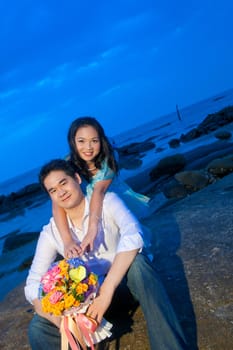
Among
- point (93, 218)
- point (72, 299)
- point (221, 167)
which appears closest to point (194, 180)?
point (221, 167)

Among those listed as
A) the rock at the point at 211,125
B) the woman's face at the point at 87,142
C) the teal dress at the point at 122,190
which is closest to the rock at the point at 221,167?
the teal dress at the point at 122,190

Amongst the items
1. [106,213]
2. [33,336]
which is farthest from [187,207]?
[33,336]

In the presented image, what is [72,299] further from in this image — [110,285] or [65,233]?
[65,233]

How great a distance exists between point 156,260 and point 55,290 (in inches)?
85.8

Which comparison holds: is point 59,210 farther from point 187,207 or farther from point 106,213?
point 187,207

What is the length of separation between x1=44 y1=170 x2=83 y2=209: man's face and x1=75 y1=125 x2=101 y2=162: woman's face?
688 mm

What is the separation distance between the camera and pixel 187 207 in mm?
6164

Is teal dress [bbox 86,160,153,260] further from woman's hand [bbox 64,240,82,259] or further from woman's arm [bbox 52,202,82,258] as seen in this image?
woman's hand [bbox 64,240,82,259]

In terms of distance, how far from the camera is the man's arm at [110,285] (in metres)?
2.27

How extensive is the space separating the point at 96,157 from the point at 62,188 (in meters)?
0.88

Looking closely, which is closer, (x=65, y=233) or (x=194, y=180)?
(x=65, y=233)

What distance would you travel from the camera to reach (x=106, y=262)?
2.76 meters

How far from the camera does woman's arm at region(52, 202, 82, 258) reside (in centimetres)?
258

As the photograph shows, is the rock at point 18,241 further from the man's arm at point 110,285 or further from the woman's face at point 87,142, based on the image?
the man's arm at point 110,285
